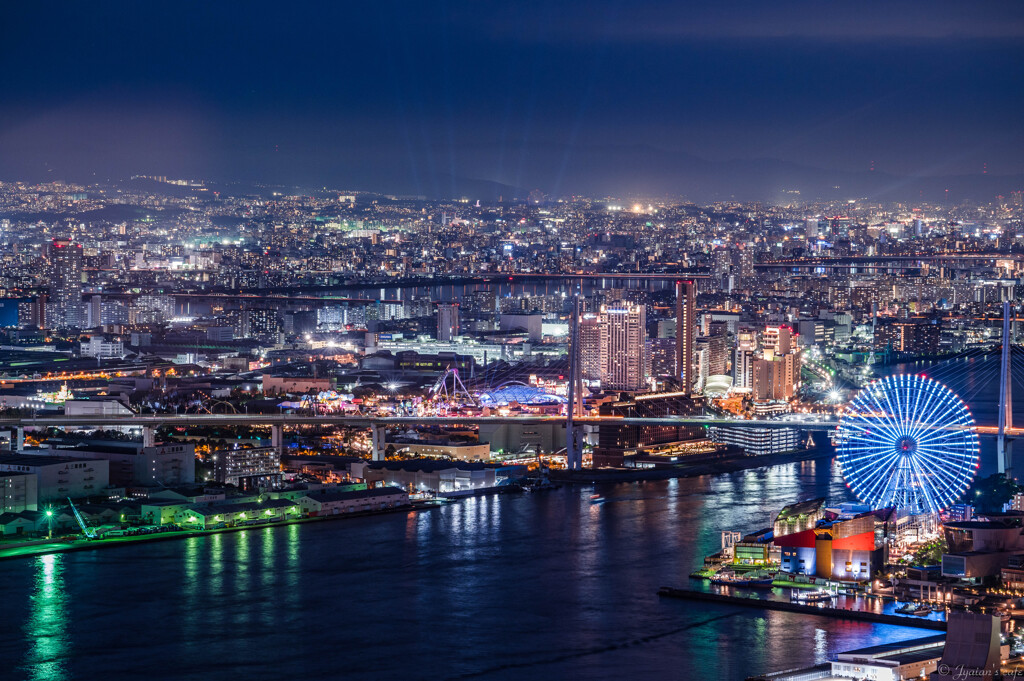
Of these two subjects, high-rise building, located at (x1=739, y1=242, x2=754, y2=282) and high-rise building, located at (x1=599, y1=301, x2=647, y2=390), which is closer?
high-rise building, located at (x1=599, y1=301, x2=647, y2=390)

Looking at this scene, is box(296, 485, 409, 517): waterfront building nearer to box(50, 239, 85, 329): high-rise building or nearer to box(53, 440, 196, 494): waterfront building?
box(53, 440, 196, 494): waterfront building

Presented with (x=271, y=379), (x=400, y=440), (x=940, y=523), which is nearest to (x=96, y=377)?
(x=271, y=379)

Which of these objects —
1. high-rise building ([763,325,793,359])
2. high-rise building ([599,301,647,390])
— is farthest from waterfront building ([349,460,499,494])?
high-rise building ([763,325,793,359])

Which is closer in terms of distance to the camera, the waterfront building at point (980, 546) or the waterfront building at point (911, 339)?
the waterfront building at point (980, 546)

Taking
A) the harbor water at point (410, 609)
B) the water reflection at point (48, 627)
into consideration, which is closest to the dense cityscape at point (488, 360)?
the harbor water at point (410, 609)

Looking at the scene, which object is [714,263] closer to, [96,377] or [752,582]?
[96,377]

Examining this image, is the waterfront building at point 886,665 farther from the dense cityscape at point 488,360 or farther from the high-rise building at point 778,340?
the high-rise building at point 778,340

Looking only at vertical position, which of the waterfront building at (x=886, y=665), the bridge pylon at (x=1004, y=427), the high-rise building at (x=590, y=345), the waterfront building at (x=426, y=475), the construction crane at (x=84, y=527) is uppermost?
the high-rise building at (x=590, y=345)
